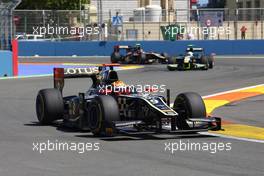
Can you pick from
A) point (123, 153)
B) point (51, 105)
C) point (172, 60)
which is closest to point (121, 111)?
point (51, 105)

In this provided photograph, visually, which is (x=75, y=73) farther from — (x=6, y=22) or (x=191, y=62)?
(x=191, y=62)

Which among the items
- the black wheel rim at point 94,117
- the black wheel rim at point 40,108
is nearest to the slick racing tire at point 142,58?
the black wheel rim at point 40,108

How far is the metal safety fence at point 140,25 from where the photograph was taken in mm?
44812

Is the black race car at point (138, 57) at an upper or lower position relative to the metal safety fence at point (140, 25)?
lower

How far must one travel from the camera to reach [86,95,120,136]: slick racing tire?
1078 cm

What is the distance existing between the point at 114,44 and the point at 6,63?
17.5 m

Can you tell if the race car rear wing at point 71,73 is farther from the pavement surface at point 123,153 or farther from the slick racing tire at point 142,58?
the slick racing tire at point 142,58

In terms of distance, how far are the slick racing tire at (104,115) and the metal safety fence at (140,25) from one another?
33941 millimetres

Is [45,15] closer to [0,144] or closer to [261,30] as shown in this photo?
[261,30]

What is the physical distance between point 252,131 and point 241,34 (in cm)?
3689

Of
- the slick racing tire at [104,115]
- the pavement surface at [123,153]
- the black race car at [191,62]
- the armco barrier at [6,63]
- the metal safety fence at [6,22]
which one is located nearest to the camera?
the pavement surface at [123,153]

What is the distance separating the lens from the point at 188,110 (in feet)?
37.4

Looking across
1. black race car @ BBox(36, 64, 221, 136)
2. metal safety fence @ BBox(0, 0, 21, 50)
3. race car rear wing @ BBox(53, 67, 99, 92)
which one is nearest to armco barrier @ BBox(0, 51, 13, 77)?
metal safety fence @ BBox(0, 0, 21, 50)

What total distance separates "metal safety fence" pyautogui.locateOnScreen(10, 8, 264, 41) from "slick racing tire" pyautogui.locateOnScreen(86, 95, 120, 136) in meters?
33.9
